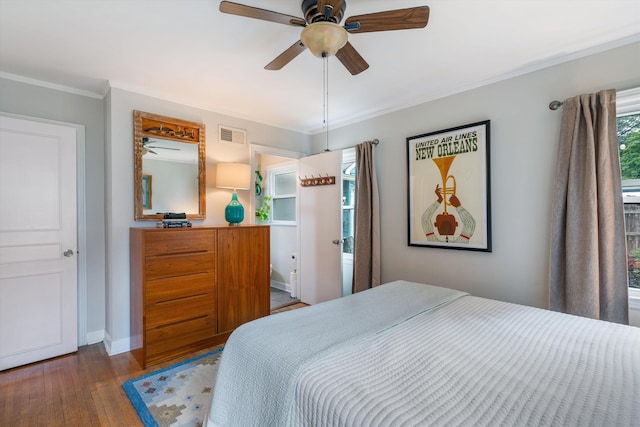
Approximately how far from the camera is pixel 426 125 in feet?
9.91

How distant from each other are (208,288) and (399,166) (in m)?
2.31

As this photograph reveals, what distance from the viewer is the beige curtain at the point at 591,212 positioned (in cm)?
198

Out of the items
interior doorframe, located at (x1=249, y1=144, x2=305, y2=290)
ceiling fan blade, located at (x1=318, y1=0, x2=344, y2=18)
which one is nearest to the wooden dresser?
interior doorframe, located at (x1=249, y1=144, x2=305, y2=290)

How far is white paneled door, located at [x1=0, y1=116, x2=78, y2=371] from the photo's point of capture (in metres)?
2.41

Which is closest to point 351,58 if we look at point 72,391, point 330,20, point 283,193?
point 330,20

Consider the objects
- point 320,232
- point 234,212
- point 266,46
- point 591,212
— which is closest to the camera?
point 591,212

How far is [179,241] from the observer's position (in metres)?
2.58

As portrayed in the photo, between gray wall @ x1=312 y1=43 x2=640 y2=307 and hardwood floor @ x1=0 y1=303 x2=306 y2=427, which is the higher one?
gray wall @ x1=312 y1=43 x2=640 y2=307

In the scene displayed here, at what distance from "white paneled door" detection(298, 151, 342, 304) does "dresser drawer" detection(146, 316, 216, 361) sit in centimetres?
141

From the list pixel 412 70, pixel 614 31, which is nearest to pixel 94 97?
pixel 412 70

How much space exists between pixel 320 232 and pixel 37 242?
8.96ft

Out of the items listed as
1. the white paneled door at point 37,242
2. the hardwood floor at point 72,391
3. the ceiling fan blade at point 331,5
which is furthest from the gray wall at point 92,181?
the ceiling fan blade at point 331,5

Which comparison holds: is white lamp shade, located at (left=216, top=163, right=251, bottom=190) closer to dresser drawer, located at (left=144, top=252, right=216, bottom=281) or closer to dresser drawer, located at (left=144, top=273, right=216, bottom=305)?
dresser drawer, located at (left=144, top=252, right=216, bottom=281)

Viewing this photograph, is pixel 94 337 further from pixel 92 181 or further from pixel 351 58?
pixel 351 58
